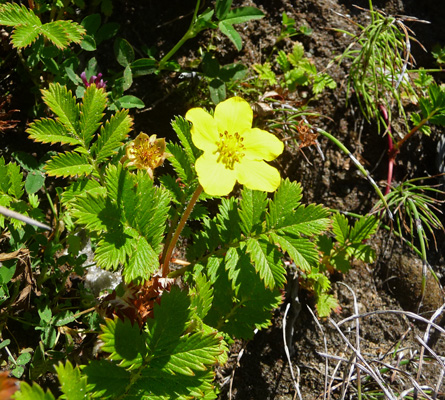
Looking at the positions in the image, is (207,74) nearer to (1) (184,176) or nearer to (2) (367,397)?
(1) (184,176)

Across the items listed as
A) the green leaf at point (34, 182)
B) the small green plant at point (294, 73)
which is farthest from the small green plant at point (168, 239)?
the small green plant at point (294, 73)

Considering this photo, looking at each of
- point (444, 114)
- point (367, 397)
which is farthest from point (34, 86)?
point (367, 397)

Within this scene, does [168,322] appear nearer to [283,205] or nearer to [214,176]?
[214,176]

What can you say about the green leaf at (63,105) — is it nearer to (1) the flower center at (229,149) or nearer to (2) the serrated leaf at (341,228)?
(1) the flower center at (229,149)

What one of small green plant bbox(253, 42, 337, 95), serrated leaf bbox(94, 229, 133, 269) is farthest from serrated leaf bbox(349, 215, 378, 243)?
serrated leaf bbox(94, 229, 133, 269)

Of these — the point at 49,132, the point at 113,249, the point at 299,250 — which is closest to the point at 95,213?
the point at 113,249
